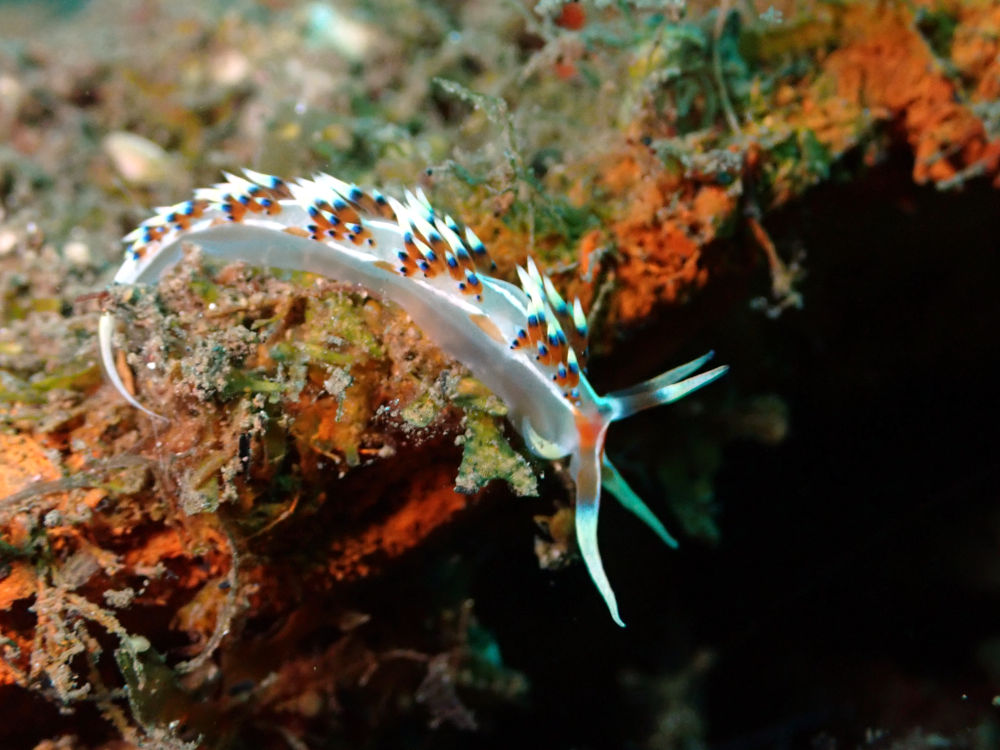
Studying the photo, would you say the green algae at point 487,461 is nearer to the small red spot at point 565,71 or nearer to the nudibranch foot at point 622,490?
the nudibranch foot at point 622,490

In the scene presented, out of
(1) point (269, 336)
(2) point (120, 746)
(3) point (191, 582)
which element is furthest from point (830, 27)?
(2) point (120, 746)

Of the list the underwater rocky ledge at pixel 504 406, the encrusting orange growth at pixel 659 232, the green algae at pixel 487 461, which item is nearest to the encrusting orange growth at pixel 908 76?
the underwater rocky ledge at pixel 504 406

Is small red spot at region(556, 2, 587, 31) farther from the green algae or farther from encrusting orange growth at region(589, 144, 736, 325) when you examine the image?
the green algae

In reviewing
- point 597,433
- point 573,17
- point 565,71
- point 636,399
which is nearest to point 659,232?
point 636,399

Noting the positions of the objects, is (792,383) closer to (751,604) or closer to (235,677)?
(751,604)

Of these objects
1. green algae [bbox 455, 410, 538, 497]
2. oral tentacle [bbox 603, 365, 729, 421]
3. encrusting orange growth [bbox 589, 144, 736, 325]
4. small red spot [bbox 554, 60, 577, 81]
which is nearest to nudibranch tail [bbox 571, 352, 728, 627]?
oral tentacle [bbox 603, 365, 729, 421]

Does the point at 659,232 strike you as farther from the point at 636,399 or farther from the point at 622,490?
the point at 622,490
